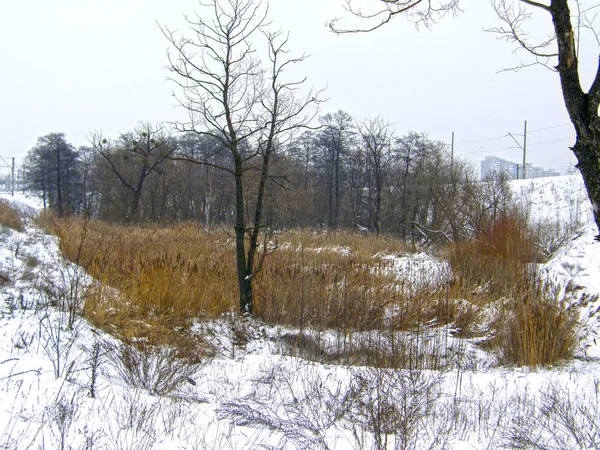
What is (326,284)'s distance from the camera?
8.48 metres

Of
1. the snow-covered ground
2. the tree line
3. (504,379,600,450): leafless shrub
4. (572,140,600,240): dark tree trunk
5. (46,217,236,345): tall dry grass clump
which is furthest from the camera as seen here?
the tree line

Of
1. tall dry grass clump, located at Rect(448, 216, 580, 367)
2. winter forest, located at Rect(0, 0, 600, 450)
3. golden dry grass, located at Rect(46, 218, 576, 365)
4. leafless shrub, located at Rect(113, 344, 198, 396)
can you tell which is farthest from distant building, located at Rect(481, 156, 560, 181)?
leafless shrub, located at Rect(113, 344, 198, 396)

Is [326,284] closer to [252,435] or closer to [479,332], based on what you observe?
[479,332]

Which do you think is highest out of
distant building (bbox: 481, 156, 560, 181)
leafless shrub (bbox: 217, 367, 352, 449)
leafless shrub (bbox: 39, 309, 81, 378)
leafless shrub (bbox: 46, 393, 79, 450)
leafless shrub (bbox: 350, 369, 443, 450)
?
distant building (bbox: 481, 156, 560, 181)

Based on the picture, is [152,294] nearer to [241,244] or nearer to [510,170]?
[241,244]

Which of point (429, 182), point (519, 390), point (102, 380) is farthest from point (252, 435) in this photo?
point (429, 182)

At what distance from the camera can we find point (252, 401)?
3.75 meters

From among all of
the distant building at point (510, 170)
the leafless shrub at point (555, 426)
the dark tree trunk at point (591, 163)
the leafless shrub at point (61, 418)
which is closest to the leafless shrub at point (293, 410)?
the leafless shrub at point (61, 418)

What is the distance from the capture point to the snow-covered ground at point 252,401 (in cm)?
281

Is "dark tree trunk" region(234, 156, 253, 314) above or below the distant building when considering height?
below

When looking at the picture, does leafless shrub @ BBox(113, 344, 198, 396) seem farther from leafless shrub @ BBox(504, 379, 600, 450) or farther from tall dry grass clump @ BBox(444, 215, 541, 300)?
tall dry grass clump @ BBox(444, 215, 541, 300)

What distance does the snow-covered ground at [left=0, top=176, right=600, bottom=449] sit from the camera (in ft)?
9.21

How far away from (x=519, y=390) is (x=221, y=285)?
17.6ft

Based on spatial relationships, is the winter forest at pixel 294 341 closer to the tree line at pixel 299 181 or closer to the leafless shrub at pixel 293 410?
the leafless shrub at pixel 293 410
